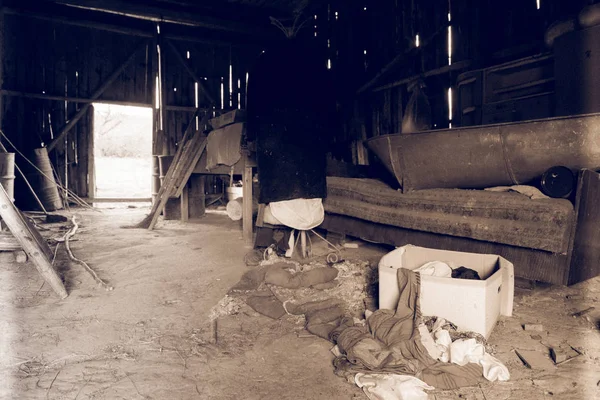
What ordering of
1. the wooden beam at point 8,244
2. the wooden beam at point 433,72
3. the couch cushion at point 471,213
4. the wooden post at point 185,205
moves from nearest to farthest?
the couch cushion at point 471,213
the wooden beam at point 8,244
the wooden beam at point 433,72
the wooden post at point 185,205

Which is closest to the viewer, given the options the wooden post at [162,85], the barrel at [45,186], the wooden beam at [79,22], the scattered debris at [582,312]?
the scattered debris at [582,312]

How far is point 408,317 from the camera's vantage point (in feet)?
8.47

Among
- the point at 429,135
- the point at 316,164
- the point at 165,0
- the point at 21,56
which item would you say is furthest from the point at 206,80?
the point at 429,135

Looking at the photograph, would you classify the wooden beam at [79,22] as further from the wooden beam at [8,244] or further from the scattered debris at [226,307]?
the scattered debris at [226,307]

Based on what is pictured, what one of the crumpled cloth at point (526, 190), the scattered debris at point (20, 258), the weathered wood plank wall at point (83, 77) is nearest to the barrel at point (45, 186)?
the weathered wood plank wall at point (83, 77)

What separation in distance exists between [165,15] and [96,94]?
8.10 ft

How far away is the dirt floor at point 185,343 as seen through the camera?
7.00 ft

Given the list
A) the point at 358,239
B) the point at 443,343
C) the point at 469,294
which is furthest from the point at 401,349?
the point at 358,239

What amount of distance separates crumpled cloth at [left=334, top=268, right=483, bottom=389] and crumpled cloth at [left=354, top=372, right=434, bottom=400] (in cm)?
6

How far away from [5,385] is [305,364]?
61.2 inches

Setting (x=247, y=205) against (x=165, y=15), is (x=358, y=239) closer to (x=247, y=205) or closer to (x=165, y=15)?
(x=247, y=205)

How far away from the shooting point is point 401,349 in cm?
233

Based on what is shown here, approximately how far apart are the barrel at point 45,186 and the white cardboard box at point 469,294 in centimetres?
853

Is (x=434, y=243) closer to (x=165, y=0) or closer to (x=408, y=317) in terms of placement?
(x=408, y=317)
